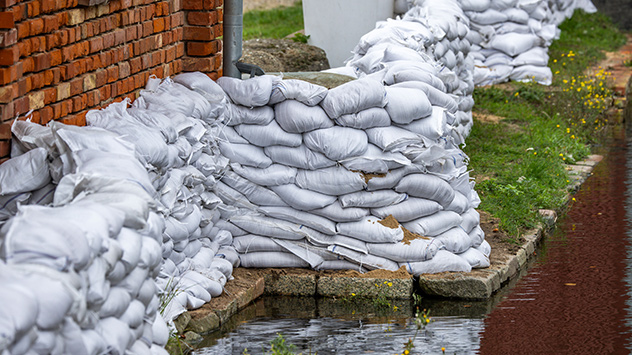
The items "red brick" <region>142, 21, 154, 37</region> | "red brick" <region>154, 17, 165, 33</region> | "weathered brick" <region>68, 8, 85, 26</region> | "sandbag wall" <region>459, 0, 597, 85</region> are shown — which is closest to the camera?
"weathered brick" <region>68, 8, 85, 26</region>

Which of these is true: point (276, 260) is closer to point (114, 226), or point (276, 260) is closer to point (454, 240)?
point (454, 240)

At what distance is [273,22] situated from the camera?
45.5 ft

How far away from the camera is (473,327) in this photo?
452cm

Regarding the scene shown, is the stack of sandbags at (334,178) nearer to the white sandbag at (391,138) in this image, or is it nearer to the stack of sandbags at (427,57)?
the white sandbag at (391,138)

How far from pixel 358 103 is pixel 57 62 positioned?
66.8 inches

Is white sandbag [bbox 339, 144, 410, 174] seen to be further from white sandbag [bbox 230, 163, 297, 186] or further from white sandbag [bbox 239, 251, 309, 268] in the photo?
white sandbag [bbox 239, 251, 309, 268]

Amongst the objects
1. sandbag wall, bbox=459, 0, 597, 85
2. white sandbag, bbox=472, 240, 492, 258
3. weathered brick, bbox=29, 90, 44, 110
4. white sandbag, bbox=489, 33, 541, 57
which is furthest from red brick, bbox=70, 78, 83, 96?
white sandbag, bbox=489, 33, 541, 57

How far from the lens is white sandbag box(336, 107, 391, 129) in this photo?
4.98 meters

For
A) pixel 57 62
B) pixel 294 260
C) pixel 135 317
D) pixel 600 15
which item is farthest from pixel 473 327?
pixel 600 15

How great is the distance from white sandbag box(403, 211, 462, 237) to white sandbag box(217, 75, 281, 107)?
106cm

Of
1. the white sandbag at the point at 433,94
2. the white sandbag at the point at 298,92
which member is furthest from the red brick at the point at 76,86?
the white sandbag at the point at 433,94

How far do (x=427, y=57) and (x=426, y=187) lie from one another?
1762 mm

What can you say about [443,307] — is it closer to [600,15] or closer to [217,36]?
[217,36]

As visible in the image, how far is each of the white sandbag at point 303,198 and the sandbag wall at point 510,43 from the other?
5.86 m
